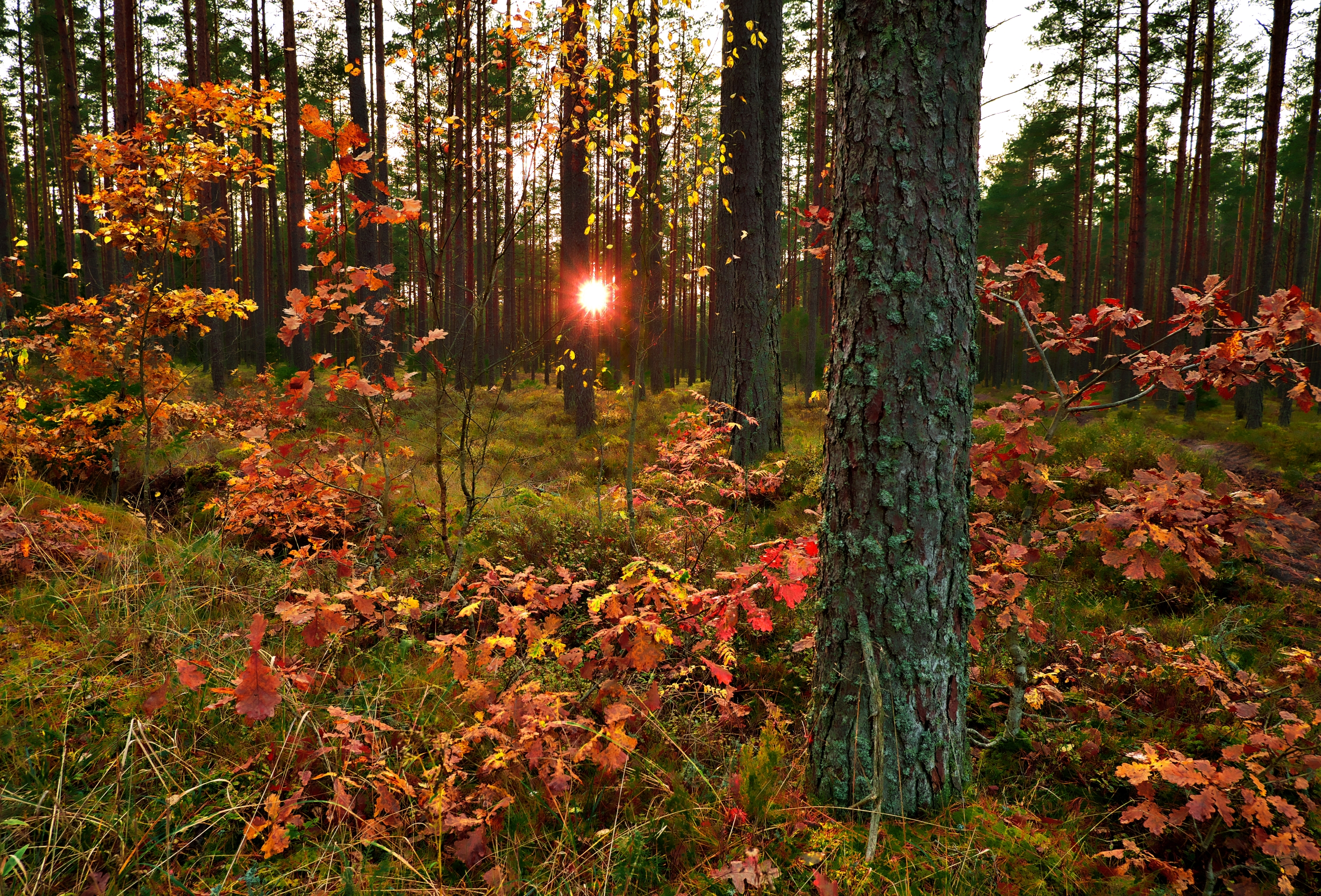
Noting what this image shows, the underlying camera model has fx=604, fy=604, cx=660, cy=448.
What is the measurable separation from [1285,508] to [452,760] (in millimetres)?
7970

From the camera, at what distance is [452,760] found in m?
2.01

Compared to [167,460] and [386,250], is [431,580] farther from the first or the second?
[386,250]

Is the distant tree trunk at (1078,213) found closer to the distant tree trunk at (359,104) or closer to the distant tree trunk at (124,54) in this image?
the distant tree trunk at (359,104)

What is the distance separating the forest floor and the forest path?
0.79 meters

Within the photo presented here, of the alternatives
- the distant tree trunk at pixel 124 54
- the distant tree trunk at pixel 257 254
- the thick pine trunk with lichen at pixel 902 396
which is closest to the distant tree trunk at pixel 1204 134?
the thick pine trunk with lichen at pixel 902 396

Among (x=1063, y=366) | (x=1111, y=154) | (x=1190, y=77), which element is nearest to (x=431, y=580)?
(x=1190, y=77)

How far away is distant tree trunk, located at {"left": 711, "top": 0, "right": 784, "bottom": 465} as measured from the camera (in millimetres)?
6273

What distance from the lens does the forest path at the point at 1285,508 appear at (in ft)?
15.3

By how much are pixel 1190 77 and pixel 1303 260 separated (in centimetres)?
498

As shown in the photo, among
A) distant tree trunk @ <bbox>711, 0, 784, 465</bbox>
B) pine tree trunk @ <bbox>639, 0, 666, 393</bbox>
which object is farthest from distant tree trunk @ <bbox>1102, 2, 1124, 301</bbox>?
pine tree trunk @ <bbox>639, 0, 666, 393</bbox>

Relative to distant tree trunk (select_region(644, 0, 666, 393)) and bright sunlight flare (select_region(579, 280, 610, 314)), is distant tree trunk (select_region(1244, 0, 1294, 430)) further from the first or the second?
bright sunlight flare (select_region(579, 280, 610, 314))

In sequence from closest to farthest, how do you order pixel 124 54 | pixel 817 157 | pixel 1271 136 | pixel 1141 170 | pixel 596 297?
pixel 596 297
pixel 124 54
pixel 1271 136
pixel 1141 170
pixel 817 157

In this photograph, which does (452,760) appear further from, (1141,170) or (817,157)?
(817,157)

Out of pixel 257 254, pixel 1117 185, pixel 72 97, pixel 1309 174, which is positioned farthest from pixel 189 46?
pixel 1117 185
